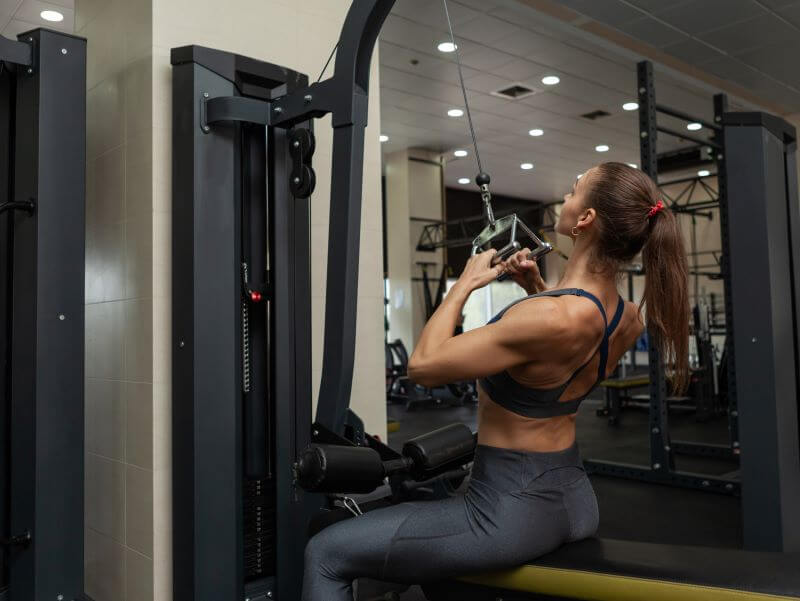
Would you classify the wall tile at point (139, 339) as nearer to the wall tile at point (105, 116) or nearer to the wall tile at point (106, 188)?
the wall tile at point (106, 188)

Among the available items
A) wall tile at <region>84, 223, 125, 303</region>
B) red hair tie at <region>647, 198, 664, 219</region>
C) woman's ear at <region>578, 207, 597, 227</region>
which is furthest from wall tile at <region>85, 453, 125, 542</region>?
red hair tie at <region>647, 198, 664, 219</region>

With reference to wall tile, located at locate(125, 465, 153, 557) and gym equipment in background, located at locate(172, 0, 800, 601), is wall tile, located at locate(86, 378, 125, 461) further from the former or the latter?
gym equipment in background, located at locate(172, 0, 800, 601)

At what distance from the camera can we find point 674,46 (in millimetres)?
5879

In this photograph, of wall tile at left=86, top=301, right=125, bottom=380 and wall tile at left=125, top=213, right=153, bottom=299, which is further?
wall tile at left=86, top=301, right=125, bottom=380

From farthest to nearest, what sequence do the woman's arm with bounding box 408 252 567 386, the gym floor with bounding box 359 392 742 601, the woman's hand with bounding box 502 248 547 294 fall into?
1. the gym floor with bounding box 359 392 742 601
2. the woman's hand with bounding box 502 248 547 294
3. the woman's arm with bounding box 408 252 567 386

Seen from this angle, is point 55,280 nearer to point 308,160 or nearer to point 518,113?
point 308,160

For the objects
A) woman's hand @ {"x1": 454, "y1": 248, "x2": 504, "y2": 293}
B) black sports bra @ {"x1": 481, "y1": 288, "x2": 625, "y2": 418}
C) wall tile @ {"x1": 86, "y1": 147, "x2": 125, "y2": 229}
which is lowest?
black sports bra @ {"x1": 481, "y1": 288, "x2": 625, "y2": 418}

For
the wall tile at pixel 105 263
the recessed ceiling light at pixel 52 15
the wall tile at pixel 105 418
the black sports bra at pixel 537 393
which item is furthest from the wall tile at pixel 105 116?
the recessed ceiling light at pixel 52 15

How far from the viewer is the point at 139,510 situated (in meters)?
1.99

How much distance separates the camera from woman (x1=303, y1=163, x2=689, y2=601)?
4.28 ft

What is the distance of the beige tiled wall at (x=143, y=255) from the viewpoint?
1.94 m

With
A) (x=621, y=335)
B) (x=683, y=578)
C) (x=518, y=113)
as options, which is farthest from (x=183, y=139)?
(x=518, y=113)

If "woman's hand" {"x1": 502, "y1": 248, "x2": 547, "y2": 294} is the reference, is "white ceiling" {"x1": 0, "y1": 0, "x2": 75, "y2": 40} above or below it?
above

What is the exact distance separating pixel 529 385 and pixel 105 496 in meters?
1.49
